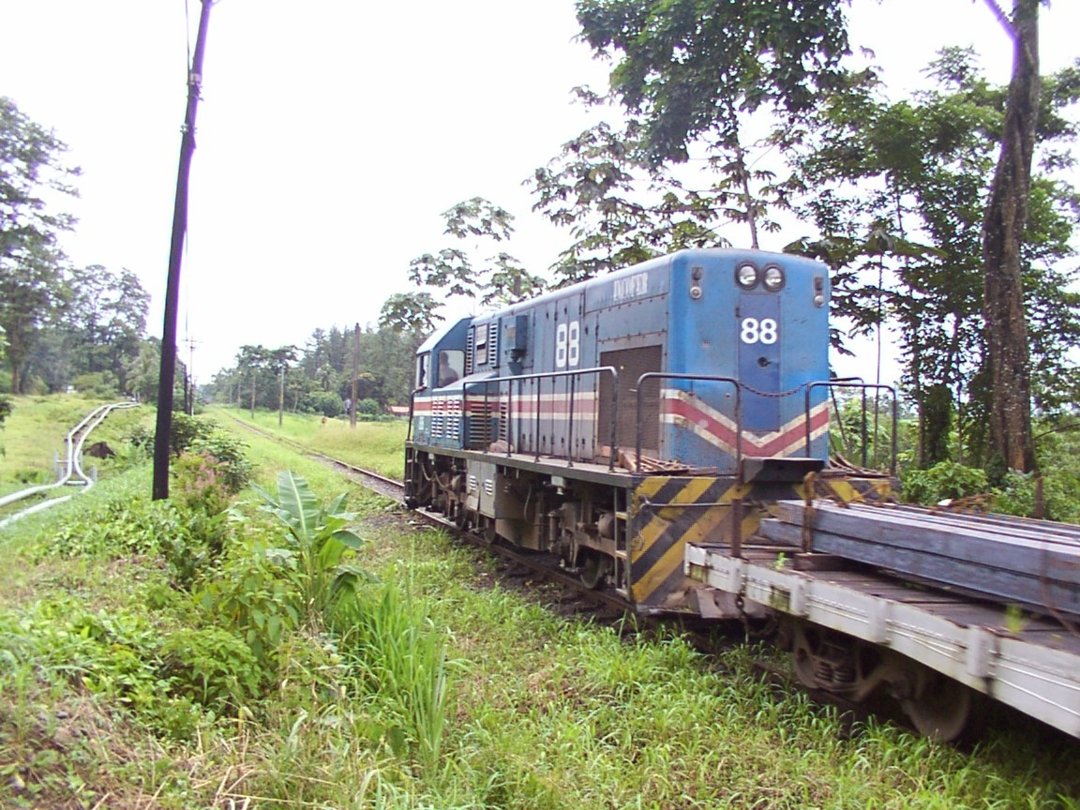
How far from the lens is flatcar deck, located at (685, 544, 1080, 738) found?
9.51 ft

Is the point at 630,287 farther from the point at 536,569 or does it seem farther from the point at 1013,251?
the point at 1013,251

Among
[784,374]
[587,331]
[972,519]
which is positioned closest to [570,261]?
[587,331]

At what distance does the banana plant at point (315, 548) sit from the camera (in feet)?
16.0

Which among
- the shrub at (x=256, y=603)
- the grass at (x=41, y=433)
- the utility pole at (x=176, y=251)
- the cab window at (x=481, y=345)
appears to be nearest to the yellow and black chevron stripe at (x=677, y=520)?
the shrub at (x=256, y=603)

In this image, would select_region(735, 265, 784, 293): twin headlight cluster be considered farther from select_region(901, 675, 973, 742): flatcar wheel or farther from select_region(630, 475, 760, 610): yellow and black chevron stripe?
select_region(901, 675, 973, 742): flatcar wheel

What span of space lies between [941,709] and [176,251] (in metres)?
8.71

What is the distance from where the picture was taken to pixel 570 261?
59.1 ft

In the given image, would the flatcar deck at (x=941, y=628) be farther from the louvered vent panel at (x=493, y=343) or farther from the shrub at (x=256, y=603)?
the louvered vent panel at (x=493, y=343)

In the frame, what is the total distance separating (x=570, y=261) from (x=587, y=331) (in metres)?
10.0

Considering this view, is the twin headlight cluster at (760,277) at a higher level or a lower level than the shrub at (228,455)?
higher

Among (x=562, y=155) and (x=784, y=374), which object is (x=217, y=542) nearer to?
(x=784, y=374)

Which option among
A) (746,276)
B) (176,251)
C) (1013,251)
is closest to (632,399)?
(746,276)

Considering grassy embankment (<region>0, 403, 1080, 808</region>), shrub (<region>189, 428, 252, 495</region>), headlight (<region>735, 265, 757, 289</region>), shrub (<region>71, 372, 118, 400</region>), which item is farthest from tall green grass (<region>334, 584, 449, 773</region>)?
shrub (<region>71, 372, 118, 400</region>)

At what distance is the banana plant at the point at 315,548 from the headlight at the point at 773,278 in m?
3.93
